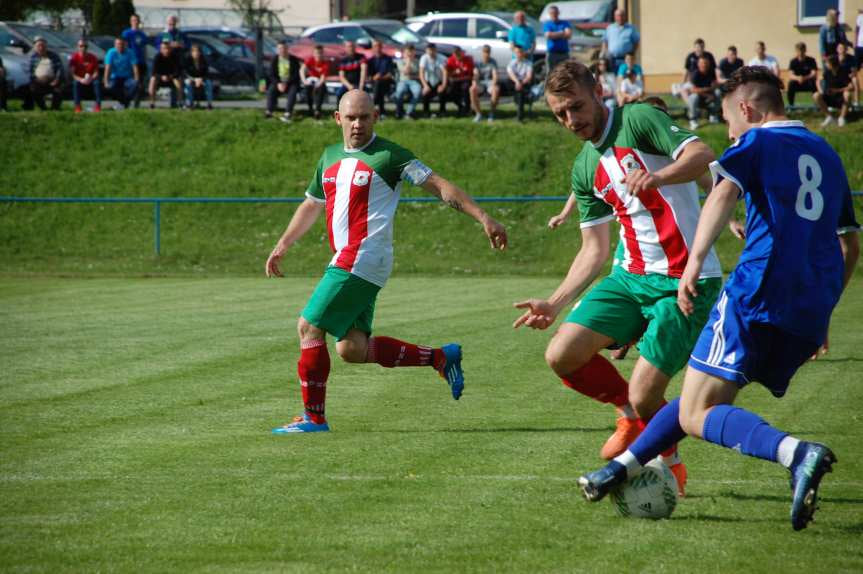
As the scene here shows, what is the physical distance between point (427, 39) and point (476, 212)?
80.9 feet

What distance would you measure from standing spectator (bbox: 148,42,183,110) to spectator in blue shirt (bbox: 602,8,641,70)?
32.3 feet

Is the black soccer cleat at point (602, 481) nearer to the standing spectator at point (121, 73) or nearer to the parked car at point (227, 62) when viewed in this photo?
the standing spectator at point (121, 73)

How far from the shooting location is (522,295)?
17.1 meters

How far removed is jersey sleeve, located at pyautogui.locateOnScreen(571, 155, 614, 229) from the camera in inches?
241

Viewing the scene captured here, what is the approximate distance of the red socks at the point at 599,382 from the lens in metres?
6.06

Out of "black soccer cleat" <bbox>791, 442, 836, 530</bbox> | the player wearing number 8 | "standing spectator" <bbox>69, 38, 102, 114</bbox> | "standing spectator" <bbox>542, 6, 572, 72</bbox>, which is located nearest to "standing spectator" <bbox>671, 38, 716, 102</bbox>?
"standing spectator" <bbox>542, 6, 572, 72</bbox>

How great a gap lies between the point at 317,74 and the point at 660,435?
2197 centimetres

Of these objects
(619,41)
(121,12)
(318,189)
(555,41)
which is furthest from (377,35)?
(318,189)

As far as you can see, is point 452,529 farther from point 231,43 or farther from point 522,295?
point 231,43

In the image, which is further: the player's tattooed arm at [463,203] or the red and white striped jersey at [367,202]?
the red and white striped jersey at [367,202]

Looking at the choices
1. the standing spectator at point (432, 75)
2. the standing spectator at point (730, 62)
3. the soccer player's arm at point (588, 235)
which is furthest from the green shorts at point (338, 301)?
the standing spectator at point (432, 75)

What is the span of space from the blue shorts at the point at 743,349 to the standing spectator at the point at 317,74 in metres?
21.9

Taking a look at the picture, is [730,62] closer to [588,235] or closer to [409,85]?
[409,85]

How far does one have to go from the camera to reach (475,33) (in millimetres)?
31094
